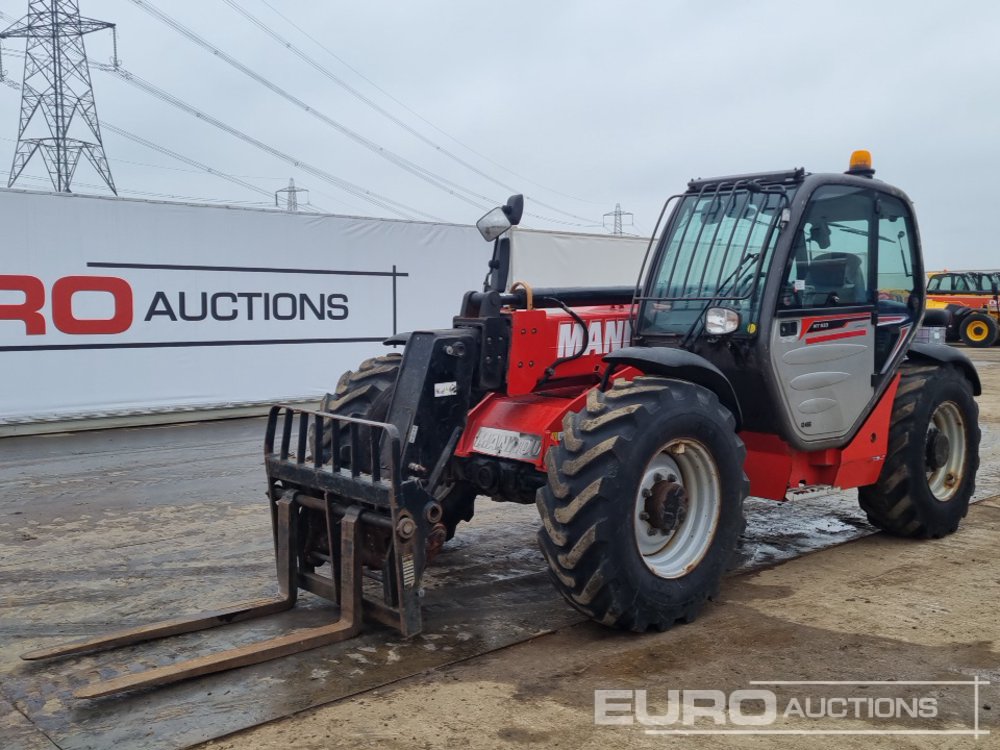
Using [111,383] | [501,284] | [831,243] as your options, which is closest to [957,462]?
[831,243]

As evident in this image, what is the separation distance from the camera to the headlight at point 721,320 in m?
5.10

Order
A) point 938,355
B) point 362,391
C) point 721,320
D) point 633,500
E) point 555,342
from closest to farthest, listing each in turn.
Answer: point 633,500 < point 721,320 < point 555,342 < point 362,391 < point 938,355

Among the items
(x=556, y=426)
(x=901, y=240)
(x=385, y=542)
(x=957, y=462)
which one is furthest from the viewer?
(x=957, y=462)

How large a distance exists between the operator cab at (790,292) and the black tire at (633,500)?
61 cm

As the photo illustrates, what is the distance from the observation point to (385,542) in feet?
14.4

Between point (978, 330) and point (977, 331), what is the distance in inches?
1.7

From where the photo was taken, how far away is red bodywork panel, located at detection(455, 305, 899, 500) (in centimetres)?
504

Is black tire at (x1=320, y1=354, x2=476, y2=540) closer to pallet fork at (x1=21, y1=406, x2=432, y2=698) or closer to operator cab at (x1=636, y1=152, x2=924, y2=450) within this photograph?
pallet fork at (x1=21, y1=406, x2=432, y2=698)

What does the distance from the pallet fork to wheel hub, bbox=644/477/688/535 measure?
107 centimetres

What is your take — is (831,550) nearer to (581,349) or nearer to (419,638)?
(581,349)

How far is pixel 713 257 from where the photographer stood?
18.1 feet

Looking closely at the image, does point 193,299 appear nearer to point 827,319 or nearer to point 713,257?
point 713,257

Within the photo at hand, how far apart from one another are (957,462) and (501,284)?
11.7 ft

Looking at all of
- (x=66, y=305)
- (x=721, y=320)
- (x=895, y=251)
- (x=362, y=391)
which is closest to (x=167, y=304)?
(x=66, y=305)
